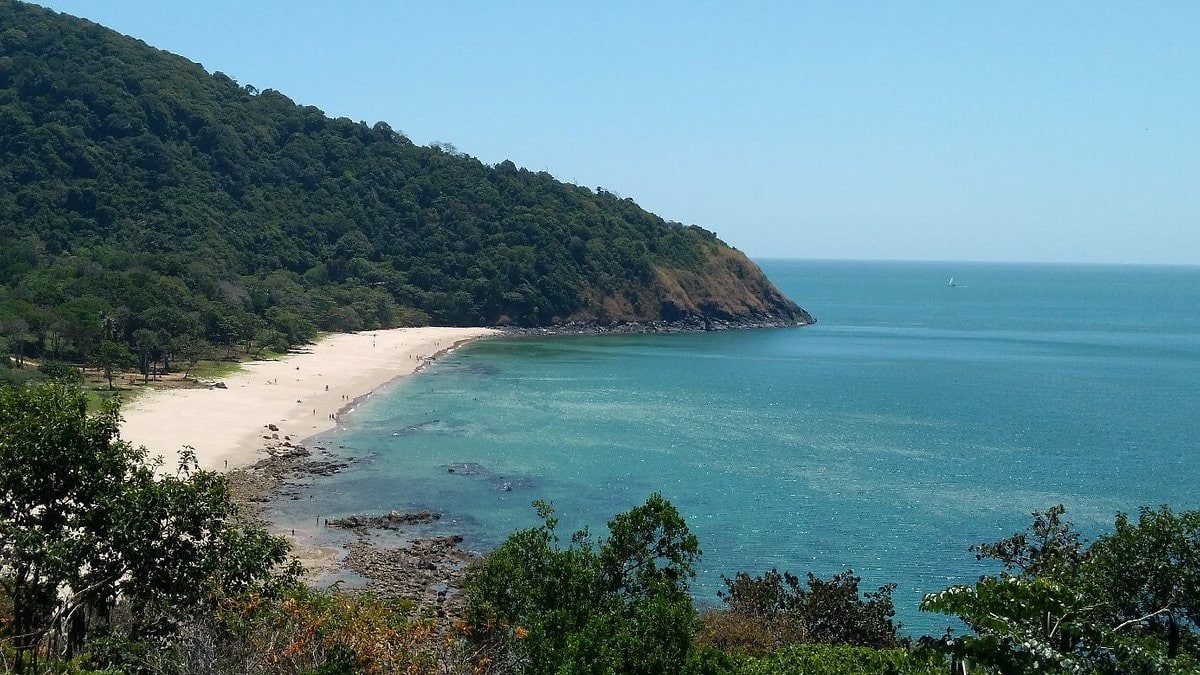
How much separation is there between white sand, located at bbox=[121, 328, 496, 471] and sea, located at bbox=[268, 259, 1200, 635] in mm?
2754

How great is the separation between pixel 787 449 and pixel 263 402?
3219cm

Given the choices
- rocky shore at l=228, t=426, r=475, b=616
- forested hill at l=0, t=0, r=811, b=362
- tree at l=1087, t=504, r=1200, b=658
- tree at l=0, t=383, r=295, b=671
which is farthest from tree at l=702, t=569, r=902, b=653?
forested hill at l=0, t=0, r=811, b=362

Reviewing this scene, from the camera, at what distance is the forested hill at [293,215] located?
96.0 metres

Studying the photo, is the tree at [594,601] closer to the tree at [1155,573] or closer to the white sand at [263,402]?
the tree at [1155,573]

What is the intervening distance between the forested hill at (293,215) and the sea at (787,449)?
18.9 metres

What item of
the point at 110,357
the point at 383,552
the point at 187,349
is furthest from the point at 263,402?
the point at 383,552

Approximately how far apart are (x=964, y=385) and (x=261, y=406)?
5550 cm

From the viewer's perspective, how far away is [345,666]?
11.5 m

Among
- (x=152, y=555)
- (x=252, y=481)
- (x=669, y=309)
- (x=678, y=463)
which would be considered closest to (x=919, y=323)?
(x=669, y=309)

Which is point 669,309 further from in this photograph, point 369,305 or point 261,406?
point 261,406

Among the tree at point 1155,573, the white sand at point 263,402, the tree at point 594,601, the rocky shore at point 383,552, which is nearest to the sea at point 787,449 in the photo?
the rocky shore at point 383,552

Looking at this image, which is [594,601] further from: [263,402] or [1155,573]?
[263,402]

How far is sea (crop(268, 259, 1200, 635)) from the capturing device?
3516 cm

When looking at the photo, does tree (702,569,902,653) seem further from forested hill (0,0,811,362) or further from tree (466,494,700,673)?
forested hill (0,0,811,362)
